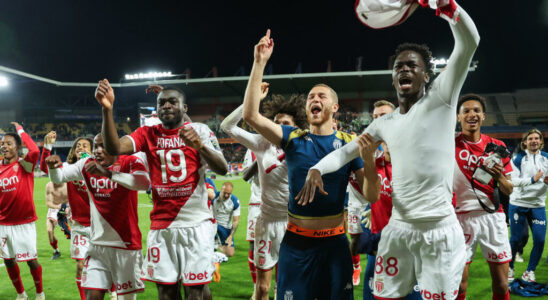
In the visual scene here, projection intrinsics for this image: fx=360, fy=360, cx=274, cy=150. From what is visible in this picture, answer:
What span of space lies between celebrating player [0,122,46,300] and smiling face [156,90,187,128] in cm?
288

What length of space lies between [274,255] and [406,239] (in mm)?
2159

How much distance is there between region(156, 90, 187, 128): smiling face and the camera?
355cm

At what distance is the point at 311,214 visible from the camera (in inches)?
113

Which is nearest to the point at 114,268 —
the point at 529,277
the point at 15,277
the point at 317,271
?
the point at 317,271

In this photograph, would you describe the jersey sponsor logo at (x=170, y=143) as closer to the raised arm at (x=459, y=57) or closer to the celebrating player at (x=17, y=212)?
the raised arm at (x=459, y=57)

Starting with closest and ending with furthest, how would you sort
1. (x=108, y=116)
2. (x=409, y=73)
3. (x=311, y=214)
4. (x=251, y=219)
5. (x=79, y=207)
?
1. (x=409, y=73)
2. (x=311, y=214)
3. (x=108, y=116)
4. (x=79, y=207)
5. (x=251, y=219)

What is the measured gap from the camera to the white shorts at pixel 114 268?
3.65 m

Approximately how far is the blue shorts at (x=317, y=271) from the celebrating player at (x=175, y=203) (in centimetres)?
98

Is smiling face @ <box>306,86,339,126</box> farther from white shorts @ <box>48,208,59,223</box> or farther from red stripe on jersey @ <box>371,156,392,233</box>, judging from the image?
white shorts @ <box>48,208,59,223</box>

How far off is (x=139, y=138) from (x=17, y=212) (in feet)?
11.1

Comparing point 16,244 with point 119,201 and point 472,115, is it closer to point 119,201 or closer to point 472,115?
point 119,201

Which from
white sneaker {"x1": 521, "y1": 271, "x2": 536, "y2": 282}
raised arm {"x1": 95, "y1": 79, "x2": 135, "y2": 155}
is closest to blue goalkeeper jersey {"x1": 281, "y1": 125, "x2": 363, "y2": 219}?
raised arm {"x1": 95, "y1": 79, "x2": 135, "y2": 155}

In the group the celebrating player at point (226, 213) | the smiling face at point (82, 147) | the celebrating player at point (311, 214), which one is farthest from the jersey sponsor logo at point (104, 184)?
the celebrating player at point (226, 213)

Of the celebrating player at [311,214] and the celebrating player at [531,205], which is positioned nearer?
the celebrating player at [311,214]
